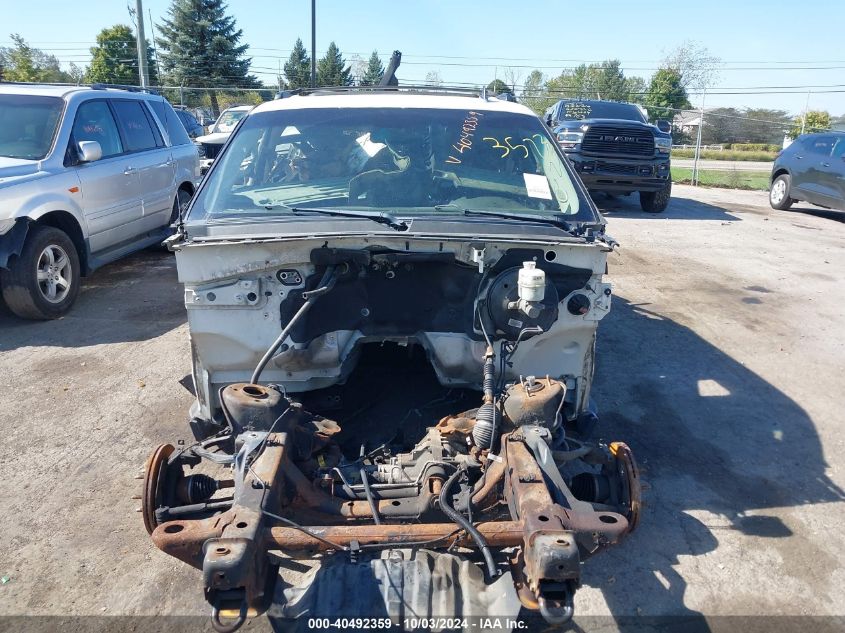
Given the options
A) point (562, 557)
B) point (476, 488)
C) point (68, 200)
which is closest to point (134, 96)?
point (68, 200)

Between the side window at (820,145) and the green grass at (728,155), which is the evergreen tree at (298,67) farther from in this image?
the side window at (820,145)

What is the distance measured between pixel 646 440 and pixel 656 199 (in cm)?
988

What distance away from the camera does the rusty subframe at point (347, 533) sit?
208cm

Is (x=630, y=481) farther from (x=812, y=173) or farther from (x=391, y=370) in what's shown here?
(x=812, y=173)

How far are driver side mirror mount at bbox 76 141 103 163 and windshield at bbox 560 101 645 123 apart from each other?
9.73 m

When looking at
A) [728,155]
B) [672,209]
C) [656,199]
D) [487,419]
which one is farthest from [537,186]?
[728,155]

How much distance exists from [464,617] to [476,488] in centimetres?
50

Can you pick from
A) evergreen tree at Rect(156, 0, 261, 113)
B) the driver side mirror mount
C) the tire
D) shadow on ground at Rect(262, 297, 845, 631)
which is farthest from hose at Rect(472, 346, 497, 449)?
evergreen tree at Rect(156, 0, 261, 113)

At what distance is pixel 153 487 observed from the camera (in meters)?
2.66

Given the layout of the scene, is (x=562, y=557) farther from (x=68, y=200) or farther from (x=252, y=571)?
(x=68, y=200)

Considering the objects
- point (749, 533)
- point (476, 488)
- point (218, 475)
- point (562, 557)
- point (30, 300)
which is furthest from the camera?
point (30, 300)

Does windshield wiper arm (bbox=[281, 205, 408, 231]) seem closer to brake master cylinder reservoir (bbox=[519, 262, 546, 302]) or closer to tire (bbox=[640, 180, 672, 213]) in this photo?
brake master cylinder reservoir (bbox=[519, 262, 546, 302])

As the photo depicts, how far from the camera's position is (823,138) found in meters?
13.8

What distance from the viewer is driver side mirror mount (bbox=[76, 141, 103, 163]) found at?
6.52 m
